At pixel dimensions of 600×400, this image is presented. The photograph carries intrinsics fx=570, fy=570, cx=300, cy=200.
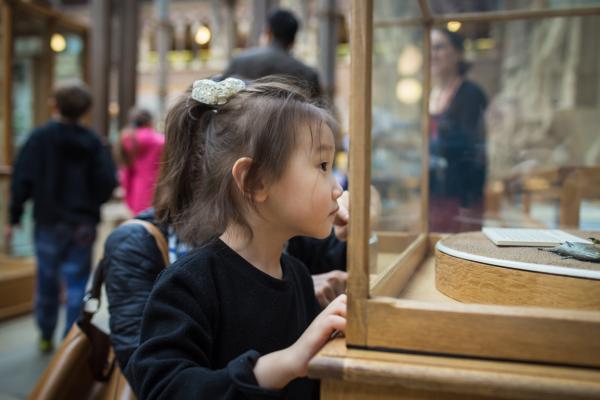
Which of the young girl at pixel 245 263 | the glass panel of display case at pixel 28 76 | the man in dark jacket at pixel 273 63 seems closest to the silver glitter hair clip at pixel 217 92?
the young girl at pixel 245 263

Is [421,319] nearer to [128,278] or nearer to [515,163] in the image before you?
[128,278]

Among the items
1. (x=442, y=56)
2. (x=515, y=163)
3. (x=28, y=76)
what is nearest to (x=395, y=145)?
(x=515, y=163)

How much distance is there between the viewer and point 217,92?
1071 mm

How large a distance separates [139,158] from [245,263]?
3.10 meters

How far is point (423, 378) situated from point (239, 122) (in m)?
0.56

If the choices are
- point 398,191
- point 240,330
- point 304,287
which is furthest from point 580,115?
point 240,330

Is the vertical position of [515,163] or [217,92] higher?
[217,92]

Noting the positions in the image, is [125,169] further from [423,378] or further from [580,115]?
[423,378]

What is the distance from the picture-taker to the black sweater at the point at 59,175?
134 inches

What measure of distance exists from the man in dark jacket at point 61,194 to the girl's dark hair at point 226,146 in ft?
8.16

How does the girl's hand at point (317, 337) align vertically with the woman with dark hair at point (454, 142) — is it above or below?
below

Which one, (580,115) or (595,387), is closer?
(595,387)

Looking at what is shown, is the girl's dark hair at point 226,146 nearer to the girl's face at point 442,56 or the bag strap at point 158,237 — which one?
the bag strap at point 158,237

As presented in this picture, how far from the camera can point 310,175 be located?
949mm
